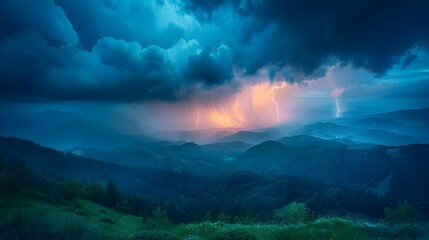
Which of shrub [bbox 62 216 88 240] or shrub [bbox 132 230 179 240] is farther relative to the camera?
shrub [bbox 132 230 179 240]

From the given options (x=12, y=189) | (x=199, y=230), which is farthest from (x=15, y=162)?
(x=199, y=230)

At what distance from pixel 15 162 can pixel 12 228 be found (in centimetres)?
9528

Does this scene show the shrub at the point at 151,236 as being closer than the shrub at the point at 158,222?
Yes

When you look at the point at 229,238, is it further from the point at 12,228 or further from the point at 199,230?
the point at 12,228

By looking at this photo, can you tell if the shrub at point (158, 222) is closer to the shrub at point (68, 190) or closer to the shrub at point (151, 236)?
the shrub at point (151, 236)

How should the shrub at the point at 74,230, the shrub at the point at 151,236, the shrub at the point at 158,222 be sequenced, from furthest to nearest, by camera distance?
the shrub at the point at 158,222, the shrub at the point at 151,236, the shrub at the point at 74,230

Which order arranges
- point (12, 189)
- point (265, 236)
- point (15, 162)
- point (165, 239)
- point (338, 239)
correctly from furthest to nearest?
point (15, 162) < point (12, 189) < point (265, 236) < point (338, 239) < point (165, 239)

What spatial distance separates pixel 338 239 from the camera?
677 inches

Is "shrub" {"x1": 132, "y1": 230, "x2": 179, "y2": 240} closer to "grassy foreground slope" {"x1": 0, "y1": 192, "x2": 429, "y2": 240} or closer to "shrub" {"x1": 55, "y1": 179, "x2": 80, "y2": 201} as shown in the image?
"grassy foreground slope" {"x1": 0, "y1": 192, "x2": 429, "y2": 240}

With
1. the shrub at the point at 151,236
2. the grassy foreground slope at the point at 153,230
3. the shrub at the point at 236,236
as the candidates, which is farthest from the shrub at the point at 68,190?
the shrub at the point at 151,236

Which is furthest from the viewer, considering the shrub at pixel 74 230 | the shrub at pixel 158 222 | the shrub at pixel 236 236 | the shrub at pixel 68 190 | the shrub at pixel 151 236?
the shrub at pixel 68 190

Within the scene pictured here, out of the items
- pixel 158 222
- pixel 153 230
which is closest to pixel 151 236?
pixel 153 230

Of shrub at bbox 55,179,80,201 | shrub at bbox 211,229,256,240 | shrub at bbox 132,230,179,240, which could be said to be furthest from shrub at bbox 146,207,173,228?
shrub at bbox 55,179,80,201

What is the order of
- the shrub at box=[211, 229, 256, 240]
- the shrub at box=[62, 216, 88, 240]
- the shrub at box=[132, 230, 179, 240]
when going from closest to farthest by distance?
the shrub at box=[62, 216, 88, 240]
the shrub at box=[132, 230, 179, 240]
the shrub at box=[211, 229, 256, 240]
